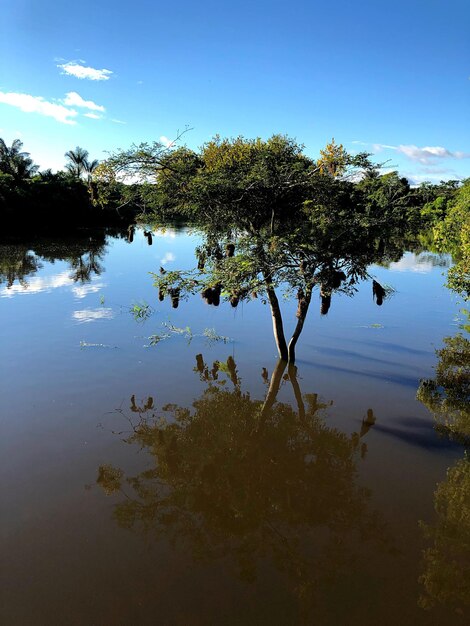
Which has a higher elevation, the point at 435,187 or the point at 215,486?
the point at 435,187

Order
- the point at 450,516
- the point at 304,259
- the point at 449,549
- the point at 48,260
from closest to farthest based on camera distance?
the point at 449,549
the point at 450,516
the point at 304,259
the point at 48,260

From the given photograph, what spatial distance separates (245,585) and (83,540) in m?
3.08

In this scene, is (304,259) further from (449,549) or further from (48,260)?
(48,260)

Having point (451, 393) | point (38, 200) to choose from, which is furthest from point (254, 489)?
point (38, 200)

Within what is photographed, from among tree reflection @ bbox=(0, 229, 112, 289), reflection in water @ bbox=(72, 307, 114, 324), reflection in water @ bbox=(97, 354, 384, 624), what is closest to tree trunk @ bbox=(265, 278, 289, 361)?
reflection in water @ bbox=(97, 354, 384, 624)

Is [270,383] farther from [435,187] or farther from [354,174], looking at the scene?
[435,187]

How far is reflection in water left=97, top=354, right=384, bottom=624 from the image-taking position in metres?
7.55

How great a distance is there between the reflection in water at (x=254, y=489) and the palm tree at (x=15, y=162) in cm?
6735

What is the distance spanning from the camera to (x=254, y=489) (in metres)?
9.43

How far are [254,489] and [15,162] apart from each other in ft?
242

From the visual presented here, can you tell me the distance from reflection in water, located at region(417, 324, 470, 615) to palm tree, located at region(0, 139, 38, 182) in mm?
69664

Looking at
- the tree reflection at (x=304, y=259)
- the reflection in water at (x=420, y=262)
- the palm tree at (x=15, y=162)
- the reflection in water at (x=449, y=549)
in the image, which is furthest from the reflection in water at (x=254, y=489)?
the palm tree at (x=15, y=162)

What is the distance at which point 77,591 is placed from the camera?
666 centimetres

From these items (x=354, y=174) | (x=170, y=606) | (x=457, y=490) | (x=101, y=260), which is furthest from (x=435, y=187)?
(x=170, y=606)
